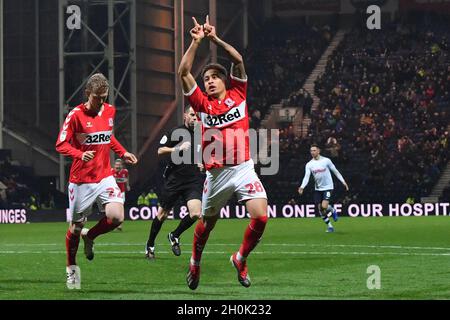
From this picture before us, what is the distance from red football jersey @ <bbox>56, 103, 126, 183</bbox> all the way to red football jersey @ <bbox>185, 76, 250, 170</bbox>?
1809 millimetres

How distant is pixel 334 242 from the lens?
74.0 feet

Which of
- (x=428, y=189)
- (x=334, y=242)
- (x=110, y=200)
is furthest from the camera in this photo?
(x=428, y=189)

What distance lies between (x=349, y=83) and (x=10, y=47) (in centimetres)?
1631

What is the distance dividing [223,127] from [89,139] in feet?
7.09

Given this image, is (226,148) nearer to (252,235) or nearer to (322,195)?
(252,235)

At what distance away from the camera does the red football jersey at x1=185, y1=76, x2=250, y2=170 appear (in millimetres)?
12219

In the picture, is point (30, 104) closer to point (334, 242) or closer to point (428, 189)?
point (428, 189)

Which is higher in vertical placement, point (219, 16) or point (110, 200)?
point (219, 16)

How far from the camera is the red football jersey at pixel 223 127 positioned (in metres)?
12.2

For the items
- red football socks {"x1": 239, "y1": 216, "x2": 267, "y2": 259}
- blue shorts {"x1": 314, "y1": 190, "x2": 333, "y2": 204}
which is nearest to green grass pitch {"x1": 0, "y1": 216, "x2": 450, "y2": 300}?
red football socks {"x1": 239, "y1": 216, "x2": 267, "y2": 259}

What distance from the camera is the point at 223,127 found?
12.2 m

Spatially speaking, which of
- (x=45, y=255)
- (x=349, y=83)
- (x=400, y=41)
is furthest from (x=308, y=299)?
(x=400, y=41)

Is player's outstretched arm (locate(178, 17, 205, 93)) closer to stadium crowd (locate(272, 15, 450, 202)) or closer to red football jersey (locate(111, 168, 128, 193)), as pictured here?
red football jersey (locate(111, 168, 128, 193))

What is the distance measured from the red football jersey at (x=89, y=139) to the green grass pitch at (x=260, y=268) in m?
1.45
